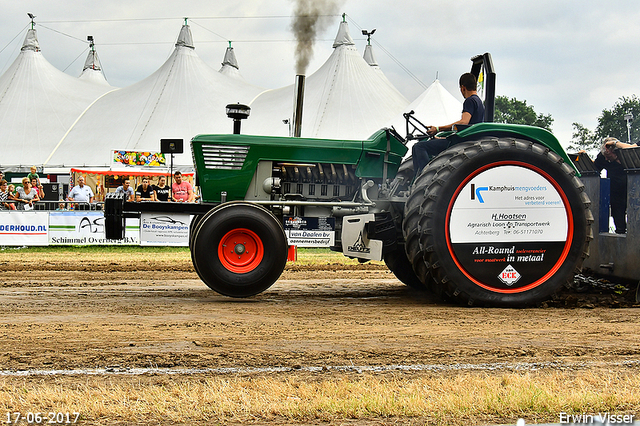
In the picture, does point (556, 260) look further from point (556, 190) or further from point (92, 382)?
point (92, 382)

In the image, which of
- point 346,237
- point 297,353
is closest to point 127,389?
point 297,353

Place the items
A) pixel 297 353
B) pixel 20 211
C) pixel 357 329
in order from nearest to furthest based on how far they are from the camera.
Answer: pixel 297 353, pixel 357 329, pixel 20 211

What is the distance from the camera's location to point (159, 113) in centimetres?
2619

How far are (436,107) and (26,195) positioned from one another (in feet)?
45.2

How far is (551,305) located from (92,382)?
173 inches

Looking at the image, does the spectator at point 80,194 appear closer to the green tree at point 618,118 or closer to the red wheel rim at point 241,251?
the red wheel rim at point 241,251

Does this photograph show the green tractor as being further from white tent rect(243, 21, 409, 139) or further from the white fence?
white tent rect(243, 21, 409, 139)

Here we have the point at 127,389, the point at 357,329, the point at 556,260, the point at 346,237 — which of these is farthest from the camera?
the point at 346,237

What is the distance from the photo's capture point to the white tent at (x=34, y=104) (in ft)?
89.0

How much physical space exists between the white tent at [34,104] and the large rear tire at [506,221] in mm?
22767

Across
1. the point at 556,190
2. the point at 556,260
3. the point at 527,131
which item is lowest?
the point at 556,260

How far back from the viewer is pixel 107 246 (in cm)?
1431

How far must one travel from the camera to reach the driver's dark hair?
20.1 ft

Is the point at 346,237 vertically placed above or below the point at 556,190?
below
